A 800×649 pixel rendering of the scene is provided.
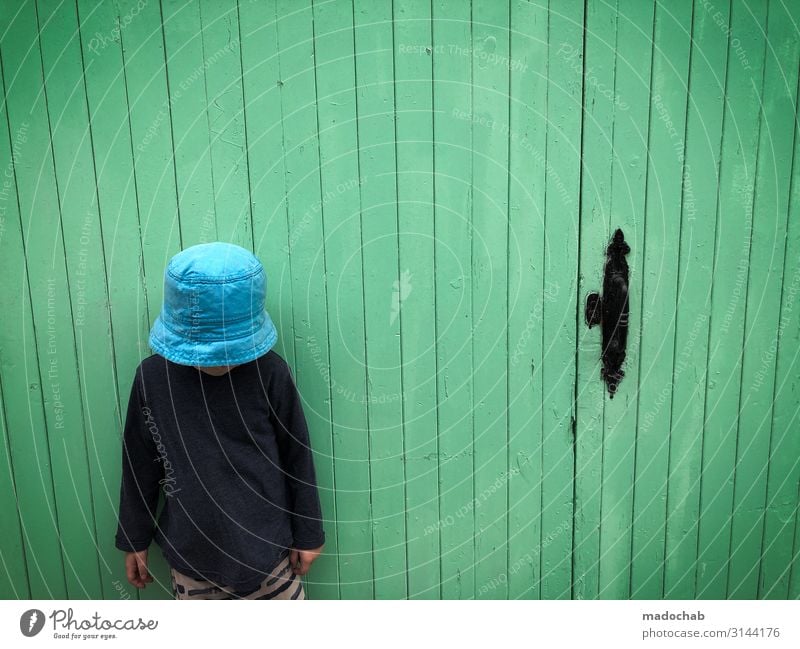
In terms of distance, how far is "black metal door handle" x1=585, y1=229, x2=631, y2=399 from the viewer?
6.60 ft

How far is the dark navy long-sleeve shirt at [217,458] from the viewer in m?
1.85

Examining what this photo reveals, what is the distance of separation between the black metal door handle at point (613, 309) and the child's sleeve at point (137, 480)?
4.00 feet

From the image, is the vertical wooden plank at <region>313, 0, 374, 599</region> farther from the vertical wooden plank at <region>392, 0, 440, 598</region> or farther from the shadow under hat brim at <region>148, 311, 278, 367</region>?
the shadow under hat brim at <region>148, 311, 278, 367</region>

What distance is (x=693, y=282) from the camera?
204 cm

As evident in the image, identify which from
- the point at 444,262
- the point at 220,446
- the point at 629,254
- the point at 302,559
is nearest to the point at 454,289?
the point at 444,262

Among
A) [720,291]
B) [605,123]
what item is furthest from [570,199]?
[720,291]

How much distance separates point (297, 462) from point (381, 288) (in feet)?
1.69

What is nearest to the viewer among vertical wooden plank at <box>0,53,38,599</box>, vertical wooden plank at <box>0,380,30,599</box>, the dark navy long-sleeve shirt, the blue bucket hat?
the blue bucket hat

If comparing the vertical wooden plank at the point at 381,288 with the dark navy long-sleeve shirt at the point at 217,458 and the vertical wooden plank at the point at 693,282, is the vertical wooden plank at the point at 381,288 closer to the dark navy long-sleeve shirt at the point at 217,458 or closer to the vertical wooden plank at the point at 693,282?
the dark navy long-sleeve shirt at the point at 217,458

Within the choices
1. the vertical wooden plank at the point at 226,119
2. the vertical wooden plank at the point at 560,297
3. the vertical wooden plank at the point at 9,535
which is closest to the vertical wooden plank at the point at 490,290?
the vertical wooden plank at the point at 560,297

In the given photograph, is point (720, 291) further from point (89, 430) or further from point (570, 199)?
point (89, 430)

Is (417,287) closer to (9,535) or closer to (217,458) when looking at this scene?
(217,458)

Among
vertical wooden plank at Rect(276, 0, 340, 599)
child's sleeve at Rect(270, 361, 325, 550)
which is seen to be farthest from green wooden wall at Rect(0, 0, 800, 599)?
child's sleeve at Rect(270, 361, 325, 550)

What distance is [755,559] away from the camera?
88.7 inches
